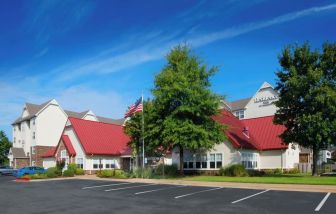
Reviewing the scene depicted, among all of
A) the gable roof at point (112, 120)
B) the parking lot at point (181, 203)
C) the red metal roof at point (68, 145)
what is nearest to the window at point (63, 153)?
the red metal roof at point (68, 145)

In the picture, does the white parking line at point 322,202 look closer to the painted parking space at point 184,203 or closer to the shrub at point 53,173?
the painted parking space at point 184,203

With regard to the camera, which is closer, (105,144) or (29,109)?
(105,144)

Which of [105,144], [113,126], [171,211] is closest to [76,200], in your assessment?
[171,211]

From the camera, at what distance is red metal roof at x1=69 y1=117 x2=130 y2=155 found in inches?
2073

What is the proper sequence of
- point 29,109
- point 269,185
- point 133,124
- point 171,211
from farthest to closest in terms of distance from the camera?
point 29,109 < point 133,124 < point 269,185 < point 171,211

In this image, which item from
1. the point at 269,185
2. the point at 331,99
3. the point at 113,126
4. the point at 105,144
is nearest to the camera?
the point at 269,185

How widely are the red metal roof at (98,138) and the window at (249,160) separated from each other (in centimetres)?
1665

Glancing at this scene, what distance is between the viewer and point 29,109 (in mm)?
75188

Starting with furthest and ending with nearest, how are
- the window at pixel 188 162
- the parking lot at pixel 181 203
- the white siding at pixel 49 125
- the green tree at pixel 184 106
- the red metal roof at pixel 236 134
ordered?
1. the white siding at pixel 49 125
2. the window at pixel 188 162
3. the red metal roof at pixel 236 134
4. the green tree at pixel 184 106
5. the parking lot at pixel 181 203

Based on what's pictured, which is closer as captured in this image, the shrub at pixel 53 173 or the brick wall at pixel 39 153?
the shrub at pixel 53 173

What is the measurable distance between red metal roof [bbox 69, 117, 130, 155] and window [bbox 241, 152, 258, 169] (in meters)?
16.7

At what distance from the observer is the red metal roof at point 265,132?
45188mm

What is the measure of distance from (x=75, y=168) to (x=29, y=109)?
105ft

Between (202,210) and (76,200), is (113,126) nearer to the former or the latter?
(76,200)
